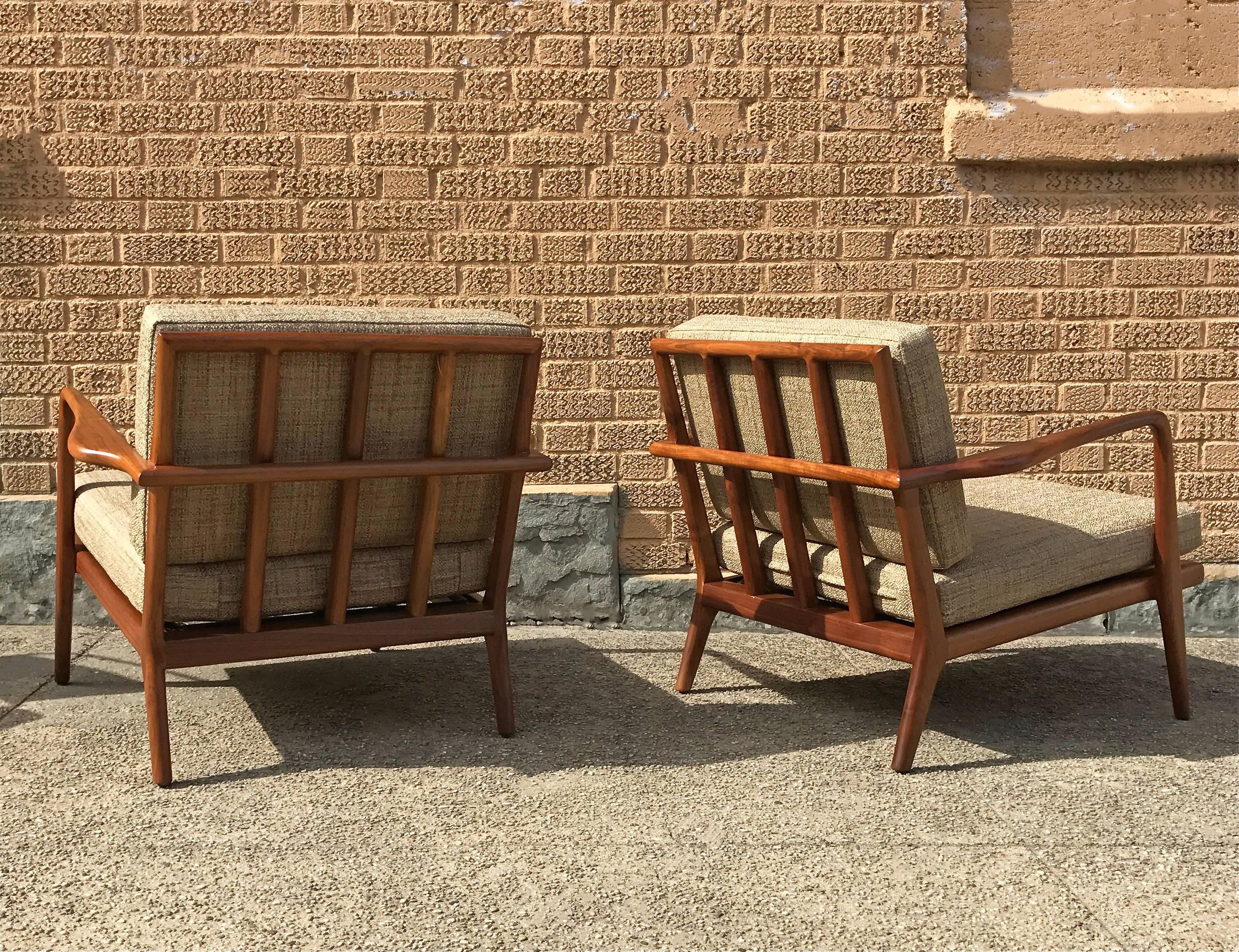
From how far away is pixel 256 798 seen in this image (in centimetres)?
296

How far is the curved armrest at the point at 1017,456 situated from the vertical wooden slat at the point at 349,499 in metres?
1.23

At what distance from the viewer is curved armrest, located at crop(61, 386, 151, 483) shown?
9.78 feet

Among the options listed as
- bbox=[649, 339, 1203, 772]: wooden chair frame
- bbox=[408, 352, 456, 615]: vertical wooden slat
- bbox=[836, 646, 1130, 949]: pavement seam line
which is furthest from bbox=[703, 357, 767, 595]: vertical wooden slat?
bbox=[408, 352, 456, 615]: vertical wooden slat

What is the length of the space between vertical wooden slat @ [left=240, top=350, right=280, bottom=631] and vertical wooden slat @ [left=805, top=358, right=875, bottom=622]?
1.22 meters

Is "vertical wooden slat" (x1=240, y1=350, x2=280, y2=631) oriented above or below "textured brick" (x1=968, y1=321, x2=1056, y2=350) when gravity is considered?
below

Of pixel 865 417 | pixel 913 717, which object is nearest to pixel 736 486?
pixel 865 417

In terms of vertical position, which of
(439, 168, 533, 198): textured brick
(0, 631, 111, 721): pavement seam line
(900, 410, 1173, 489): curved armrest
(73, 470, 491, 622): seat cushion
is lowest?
(0, 631, 111, 721): pavement seam line

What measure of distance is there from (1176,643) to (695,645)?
1.30 meters

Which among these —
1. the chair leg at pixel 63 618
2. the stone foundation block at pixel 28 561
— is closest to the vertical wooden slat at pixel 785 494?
the chair leg at pixel 63 618

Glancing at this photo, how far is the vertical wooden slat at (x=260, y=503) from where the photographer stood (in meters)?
2.97

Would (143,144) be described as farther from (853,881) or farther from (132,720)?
(853,881)

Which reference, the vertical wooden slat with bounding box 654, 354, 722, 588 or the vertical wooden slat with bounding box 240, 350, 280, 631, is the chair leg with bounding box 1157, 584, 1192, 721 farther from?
the vertical wooden slat with bounding box 240, 350, 280, 631

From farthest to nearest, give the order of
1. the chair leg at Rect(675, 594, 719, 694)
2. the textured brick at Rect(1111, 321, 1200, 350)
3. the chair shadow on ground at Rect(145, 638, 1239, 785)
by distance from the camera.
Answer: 1. the textured brick at Rect(1111, 321, 1200, 350)
2. the chair leg at Rect(675, 594, 719, 694)
3. the chair shadow on ground at Rect(145, 638, 1239, 785)

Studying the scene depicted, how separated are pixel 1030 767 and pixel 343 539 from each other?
5.66ft
